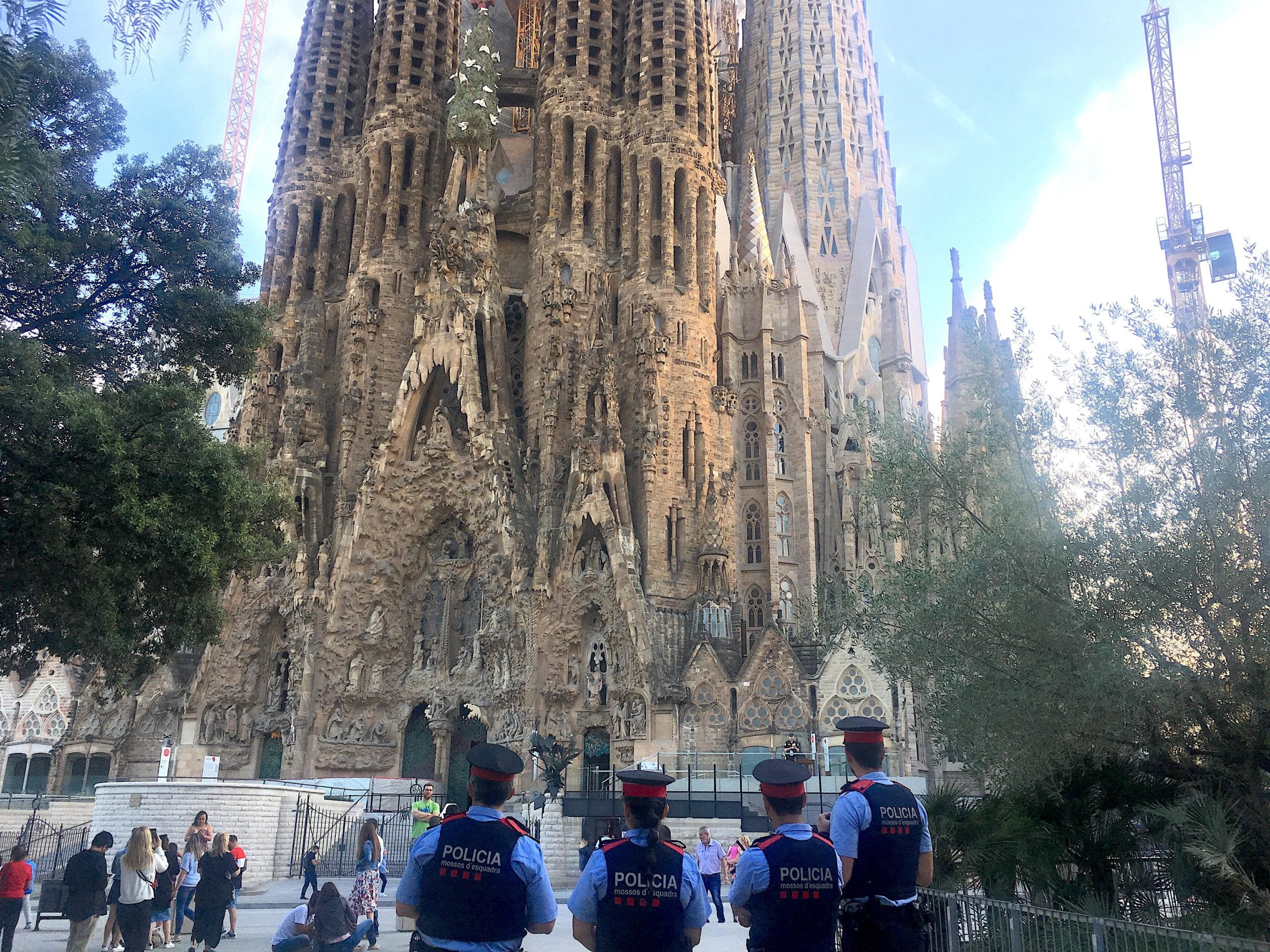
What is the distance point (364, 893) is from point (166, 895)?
8.05 ft

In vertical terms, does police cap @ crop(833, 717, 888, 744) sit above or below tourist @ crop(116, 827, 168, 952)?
above

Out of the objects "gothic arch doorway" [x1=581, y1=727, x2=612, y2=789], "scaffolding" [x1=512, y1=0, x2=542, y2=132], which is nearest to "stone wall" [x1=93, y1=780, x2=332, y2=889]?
"gothic arch doorway" [x1=581, y1=727, x2=612, y2=789]

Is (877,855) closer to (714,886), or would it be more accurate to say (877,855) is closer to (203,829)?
(203,829)

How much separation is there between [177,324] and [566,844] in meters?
12.2

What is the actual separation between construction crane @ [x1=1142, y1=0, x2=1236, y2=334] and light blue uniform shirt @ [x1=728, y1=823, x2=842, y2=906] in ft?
224

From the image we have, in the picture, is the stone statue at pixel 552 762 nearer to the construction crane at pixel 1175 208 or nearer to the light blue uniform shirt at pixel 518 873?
the light blue uniform shirt at pixel 518 873

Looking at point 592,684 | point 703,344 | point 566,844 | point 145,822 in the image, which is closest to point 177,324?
point 145,822

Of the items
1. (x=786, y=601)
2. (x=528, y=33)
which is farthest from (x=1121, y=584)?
(x=528, y=33)

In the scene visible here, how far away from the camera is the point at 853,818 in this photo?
5.86 metres

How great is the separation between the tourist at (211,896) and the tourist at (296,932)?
4.84ft

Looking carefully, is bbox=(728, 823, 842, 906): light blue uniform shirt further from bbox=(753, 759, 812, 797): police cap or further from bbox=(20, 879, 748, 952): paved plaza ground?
bbox=(20, 879, 748, 952): paved plaza ground

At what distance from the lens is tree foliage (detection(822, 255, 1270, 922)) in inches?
420

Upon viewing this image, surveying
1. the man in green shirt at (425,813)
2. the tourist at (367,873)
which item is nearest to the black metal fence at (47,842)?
the man in green shirt at (425,813)

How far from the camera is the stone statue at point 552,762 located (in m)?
23.1
